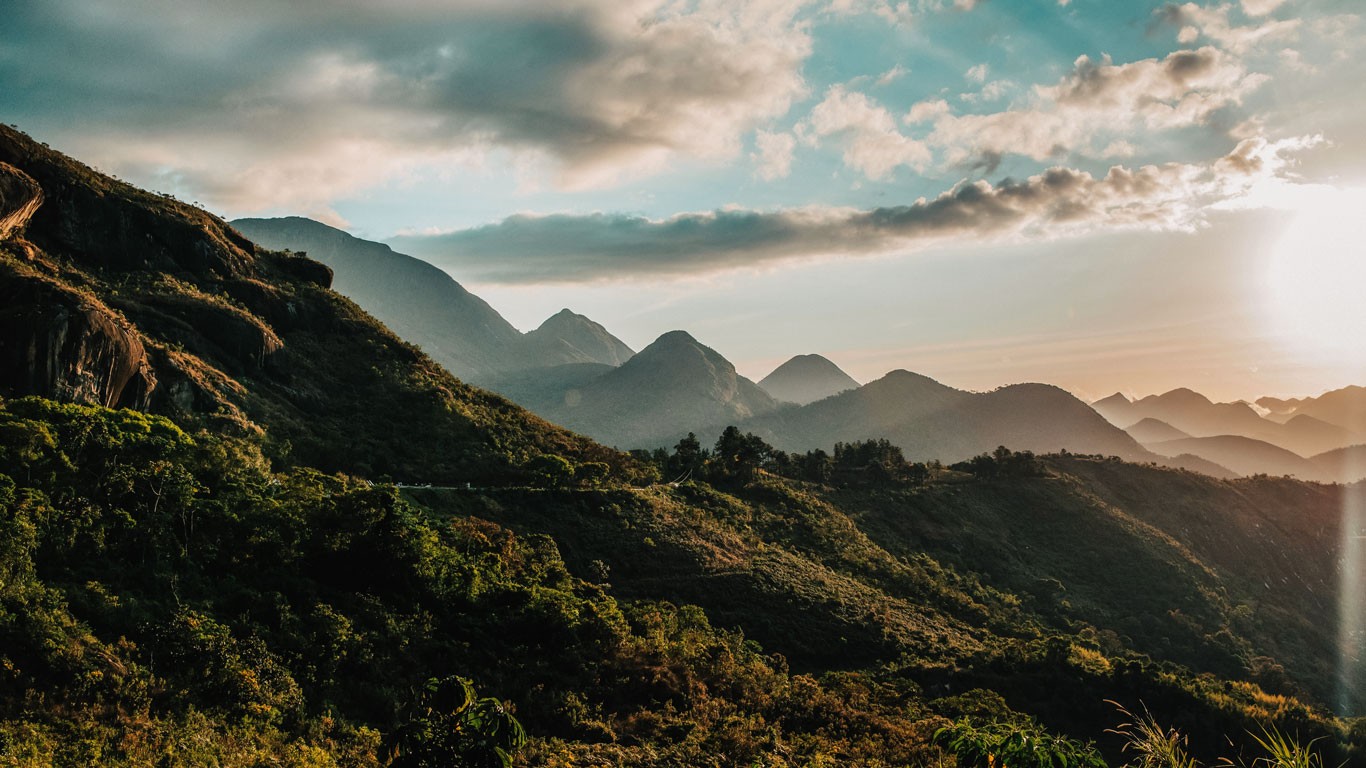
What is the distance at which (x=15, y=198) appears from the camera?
2215 inches

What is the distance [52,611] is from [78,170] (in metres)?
69.9

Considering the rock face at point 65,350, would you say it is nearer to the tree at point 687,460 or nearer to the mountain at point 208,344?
the mountain at point 208,344

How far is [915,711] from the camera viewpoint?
37.6 metres

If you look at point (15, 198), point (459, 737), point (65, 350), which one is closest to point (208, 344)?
point (15, 198)

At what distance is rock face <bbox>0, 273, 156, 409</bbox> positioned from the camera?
1575 inches

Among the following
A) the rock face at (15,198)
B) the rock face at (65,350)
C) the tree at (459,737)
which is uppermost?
the rock face at (15,198)

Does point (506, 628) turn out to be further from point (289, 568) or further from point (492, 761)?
point (492, 761)

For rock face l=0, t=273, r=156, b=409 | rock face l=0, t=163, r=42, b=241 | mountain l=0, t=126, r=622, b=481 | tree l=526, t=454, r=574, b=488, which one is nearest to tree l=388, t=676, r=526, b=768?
rock face l=0, t=273, r=156, b=409

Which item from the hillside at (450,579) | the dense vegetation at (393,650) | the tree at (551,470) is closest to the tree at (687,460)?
the hillside at (450,579)

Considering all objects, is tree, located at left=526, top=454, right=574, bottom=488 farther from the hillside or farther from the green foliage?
the green foliage

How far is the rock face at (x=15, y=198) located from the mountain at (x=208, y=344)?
173 millimetres

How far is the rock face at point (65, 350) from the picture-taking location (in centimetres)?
4000

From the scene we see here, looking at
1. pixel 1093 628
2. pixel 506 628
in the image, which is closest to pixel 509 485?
pixel 506 628

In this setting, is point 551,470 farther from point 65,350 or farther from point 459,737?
point 459,737
